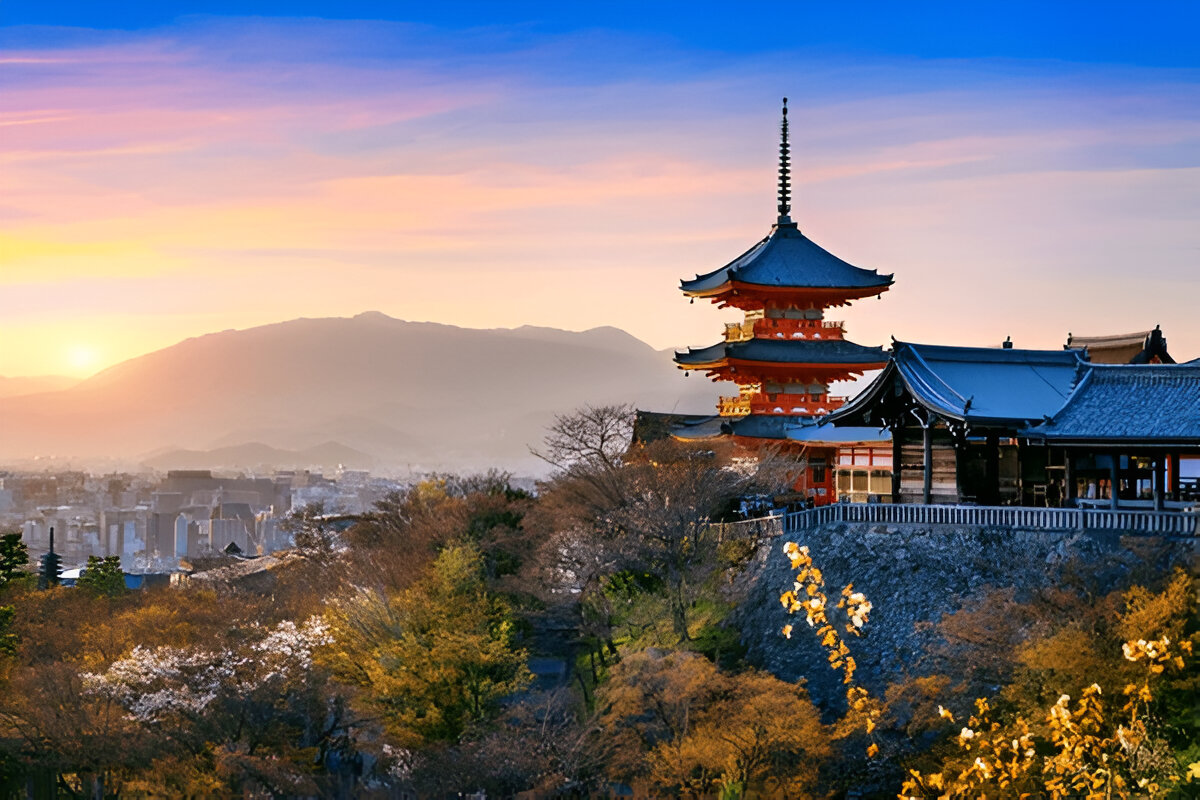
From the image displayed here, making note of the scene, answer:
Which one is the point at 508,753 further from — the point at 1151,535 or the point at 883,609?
the point at 1151,535

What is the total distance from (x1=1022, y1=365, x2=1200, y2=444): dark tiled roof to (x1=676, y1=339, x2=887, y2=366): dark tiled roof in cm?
1257

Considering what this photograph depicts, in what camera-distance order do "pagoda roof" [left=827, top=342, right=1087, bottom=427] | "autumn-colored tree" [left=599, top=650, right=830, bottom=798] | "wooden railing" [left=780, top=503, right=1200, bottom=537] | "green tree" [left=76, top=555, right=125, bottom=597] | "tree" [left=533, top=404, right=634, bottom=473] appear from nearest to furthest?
"autumn-colored tree" [left=599, top=650, right=830, bottom=798] < "wooden railing" [left=780, top=503, right=1200, bottom=537] < "pagoda roof" [left=827, top=342, right=1087, bottom=427] < "tree" [left=533, top=404, right=634, bottom=473] < "green tree" [left=76, top=555, right=125, bottom=597]

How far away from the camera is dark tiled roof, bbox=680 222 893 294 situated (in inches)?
1775

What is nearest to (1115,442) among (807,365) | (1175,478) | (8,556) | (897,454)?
(1175,478)

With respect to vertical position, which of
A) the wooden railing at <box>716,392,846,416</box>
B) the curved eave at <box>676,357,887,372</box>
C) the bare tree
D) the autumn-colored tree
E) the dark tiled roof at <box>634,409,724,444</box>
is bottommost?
the autumn-colored tree

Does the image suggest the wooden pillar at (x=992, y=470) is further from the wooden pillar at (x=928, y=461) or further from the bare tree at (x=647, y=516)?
the bare tree at (x=647, y=516)

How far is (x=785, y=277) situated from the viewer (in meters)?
45.4

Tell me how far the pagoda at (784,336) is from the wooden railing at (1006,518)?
9515mm

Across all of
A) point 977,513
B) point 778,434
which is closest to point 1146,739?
point 977,513

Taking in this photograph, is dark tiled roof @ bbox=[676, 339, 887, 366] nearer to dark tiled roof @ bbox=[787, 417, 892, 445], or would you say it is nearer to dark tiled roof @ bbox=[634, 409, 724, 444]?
dark tiled roof @ bbox=[634, 409, 724, 444]

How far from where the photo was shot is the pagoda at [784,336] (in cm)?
4466

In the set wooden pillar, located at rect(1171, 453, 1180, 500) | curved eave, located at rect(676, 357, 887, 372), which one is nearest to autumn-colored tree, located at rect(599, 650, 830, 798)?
wooden pillar, located at rect(1171, 453, 1180, 500)

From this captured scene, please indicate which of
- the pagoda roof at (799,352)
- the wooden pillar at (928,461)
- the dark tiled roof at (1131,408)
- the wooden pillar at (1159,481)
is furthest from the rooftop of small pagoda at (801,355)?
the wooden pillar at (1159,481)

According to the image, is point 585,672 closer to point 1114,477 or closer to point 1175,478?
point 1114,477
